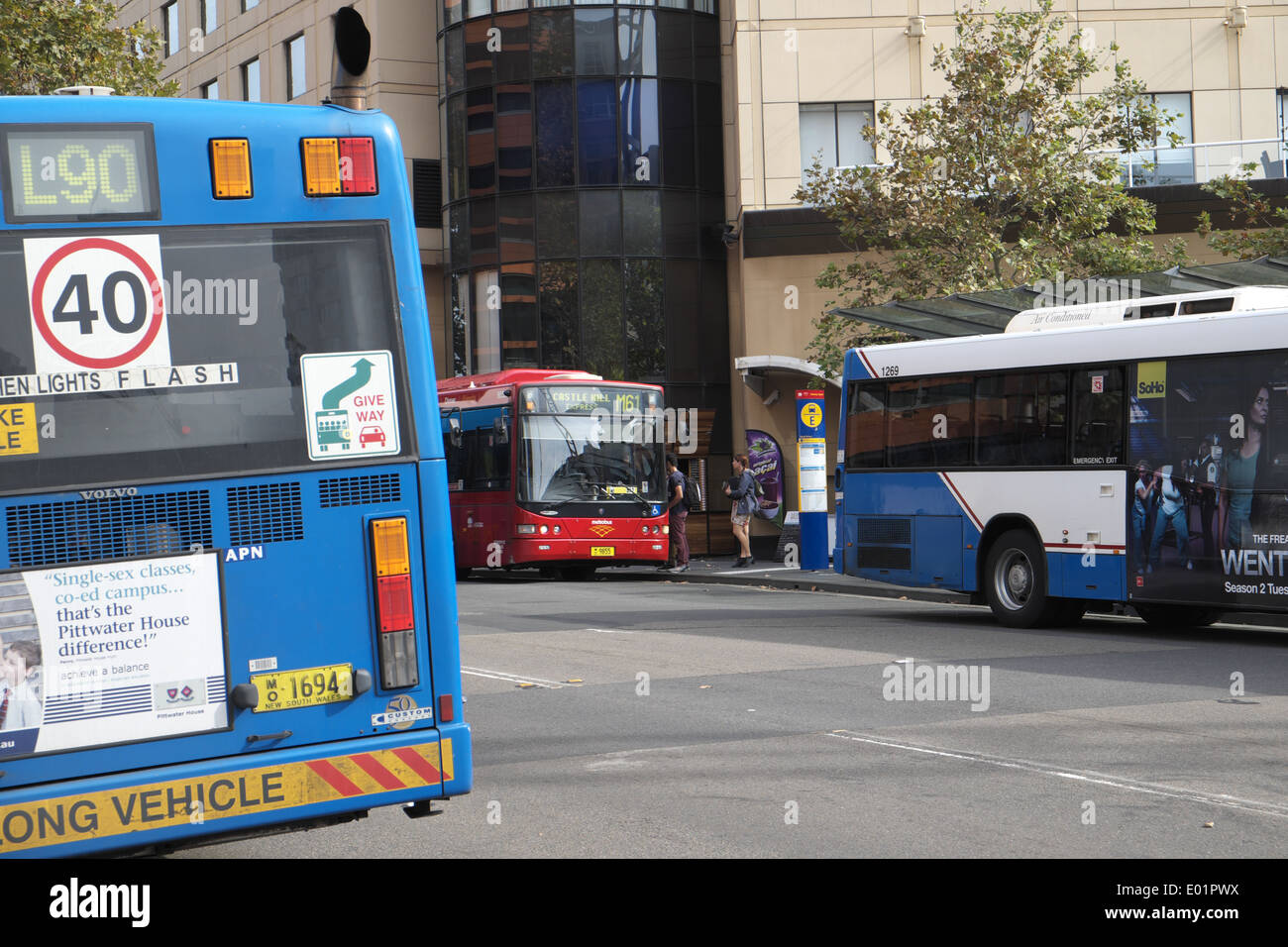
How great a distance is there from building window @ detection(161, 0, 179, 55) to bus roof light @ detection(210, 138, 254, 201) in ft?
144

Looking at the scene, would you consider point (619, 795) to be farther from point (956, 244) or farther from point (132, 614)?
point (956, 244)

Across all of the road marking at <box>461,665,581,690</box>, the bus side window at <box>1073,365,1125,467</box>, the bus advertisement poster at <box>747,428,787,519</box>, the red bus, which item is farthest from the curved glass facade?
the road marking at <box>461,665,581,690</box>

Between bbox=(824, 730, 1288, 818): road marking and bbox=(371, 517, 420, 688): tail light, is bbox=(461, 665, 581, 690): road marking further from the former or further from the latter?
bbox=(371, 517, 420, 688): tail light

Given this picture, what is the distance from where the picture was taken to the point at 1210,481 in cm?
1384

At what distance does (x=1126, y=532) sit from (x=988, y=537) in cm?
191

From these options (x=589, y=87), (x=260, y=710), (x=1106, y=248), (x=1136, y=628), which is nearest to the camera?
(x=260, y=710)

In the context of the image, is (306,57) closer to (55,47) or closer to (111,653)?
(55,47)

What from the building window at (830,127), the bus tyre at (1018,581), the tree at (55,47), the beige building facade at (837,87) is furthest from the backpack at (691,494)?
the bus tyre at (1018,581)

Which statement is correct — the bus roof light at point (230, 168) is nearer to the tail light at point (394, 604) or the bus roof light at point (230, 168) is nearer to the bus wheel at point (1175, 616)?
the tail light at point (394, 604)

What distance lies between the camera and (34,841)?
5.05 m

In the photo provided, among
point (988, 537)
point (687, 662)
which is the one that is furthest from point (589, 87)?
point (687, 662)

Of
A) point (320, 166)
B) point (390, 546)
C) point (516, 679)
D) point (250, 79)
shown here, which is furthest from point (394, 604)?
point (250, 79)

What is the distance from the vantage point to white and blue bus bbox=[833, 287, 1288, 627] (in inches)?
533

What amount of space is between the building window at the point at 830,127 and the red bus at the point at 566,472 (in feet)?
28.0
